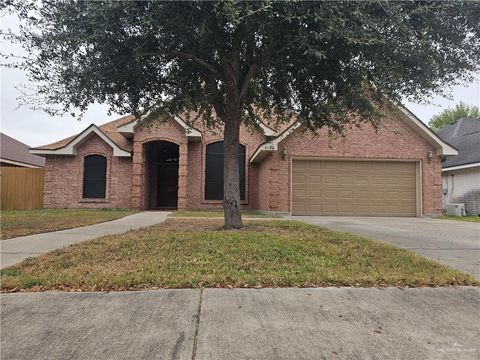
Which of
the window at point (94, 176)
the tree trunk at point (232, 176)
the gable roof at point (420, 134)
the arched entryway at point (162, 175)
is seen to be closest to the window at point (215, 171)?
the arched entryway at point (162, 175)

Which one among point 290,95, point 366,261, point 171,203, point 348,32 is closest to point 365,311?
point 366,261

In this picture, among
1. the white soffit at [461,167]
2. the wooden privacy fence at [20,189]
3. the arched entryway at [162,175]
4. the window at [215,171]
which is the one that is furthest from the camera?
the arched entryway at [162,175]

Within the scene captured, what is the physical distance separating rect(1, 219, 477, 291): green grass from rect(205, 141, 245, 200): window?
1179cm

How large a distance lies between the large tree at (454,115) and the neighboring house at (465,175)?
1712 centimetres

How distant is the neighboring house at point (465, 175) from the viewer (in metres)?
18.5

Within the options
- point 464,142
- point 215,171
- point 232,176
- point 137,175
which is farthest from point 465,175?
point 137,175

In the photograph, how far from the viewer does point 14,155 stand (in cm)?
2317

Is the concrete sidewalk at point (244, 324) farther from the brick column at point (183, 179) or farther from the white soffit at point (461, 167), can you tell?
the white soffit at point (461, 167)

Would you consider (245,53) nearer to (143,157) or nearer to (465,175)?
(143,157)

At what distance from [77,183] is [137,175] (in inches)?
131

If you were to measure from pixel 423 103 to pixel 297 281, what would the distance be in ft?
18.6

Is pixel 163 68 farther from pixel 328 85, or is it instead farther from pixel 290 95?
pixel 328 85

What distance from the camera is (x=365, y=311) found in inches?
134

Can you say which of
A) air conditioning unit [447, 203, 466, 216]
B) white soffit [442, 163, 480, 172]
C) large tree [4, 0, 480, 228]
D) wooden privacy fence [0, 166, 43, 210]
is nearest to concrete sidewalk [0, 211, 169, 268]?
large tree [4, 0, 480, 228]
